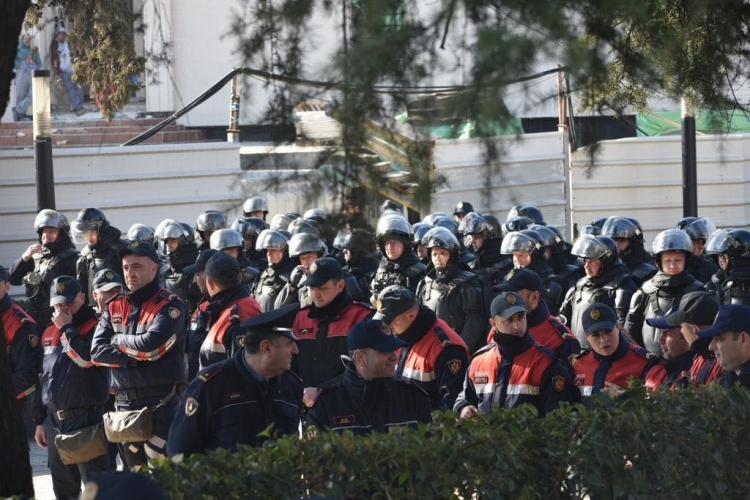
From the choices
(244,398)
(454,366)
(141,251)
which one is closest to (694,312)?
(454,366)

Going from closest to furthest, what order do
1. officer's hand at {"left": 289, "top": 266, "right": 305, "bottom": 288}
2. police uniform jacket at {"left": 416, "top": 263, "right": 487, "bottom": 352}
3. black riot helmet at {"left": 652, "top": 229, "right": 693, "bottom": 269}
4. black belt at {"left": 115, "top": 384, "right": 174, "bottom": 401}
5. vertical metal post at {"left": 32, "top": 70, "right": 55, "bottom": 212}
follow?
1. black belt at {"left": 115, "top": 384, "right": 174, "bottom": 401}
2. black riot helmet at {"left": 652, "top": 229, "right": 693, "bottom": 269}
3. police uniform jacket at {"left": 416, "top": 263, "right": 487, "bottom": 352}
4. officer's hand at {"left": 289, "top": 266, "right": 305, "bottom": 288}
5. vertical metal post at {"left": 32, "top": 70, "right": 55, "bottom": 212}

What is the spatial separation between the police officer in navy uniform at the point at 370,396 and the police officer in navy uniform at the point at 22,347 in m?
3.71

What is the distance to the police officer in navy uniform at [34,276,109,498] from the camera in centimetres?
903

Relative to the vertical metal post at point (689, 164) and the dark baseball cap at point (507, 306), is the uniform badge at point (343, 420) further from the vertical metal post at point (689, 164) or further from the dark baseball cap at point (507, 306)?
the vertical metal post at point (689, 164)

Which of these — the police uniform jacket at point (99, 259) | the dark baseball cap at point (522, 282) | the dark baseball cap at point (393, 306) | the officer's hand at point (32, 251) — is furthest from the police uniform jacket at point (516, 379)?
the officer's hand at point (32, 251)

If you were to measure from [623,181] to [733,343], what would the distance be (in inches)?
585

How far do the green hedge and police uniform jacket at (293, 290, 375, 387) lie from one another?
11.0ft

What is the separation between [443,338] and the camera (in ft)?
26.9

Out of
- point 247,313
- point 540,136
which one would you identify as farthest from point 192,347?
point 540,136

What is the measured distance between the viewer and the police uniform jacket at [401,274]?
1275 centimetres

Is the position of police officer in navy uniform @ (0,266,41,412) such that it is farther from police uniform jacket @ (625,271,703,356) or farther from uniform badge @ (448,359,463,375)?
police uniform jacket @ (625,271,703,356)

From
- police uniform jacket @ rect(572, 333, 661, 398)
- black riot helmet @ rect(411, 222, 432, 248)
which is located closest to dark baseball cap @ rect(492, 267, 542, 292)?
police uniform jacket @ rect(572, 333, 661, 398)

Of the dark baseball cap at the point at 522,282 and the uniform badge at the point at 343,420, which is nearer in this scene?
the uniform badge at the point at 343,420

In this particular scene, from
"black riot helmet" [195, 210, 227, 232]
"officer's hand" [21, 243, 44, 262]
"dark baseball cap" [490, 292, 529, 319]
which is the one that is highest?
"black riot helmet" [195, 210, 227, 232]
